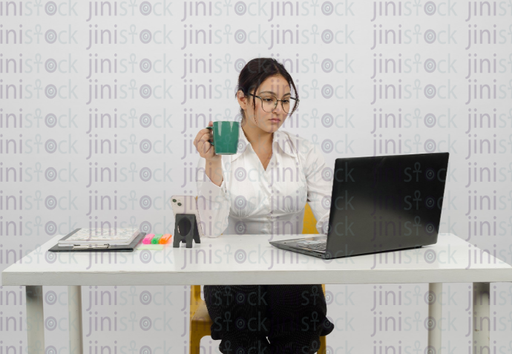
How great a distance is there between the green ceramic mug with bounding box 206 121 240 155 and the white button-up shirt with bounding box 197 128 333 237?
12.9 inches

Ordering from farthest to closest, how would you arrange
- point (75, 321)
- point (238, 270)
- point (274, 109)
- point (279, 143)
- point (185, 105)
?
point (185, 105) → point (279, 143) → point (274, 109) → point (75, 321) → point (238, 270)

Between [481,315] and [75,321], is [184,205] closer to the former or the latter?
[75,321]

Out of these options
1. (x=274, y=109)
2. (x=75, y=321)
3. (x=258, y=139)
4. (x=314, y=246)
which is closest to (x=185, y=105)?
(x=258, y=139)

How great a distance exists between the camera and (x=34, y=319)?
1289 millimetres

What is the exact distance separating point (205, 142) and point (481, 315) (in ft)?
3.10

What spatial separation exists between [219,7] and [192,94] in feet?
1.49

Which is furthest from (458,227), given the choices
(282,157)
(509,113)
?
(282,157)

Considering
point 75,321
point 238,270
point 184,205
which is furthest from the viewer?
point 75,321

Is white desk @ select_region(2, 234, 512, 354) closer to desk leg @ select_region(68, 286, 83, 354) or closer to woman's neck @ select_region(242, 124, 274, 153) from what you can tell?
Answer: desk leg @ select_region(68, 286, 83, 354)

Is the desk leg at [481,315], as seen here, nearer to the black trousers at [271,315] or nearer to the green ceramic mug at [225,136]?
the black trousers at [271,315]

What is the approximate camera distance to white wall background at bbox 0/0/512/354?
250 cm

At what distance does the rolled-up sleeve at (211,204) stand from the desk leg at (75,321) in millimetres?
510

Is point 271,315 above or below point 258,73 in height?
below

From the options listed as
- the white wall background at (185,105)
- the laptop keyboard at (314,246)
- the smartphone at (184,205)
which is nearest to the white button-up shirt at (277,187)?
the smartphone at (184,205)
